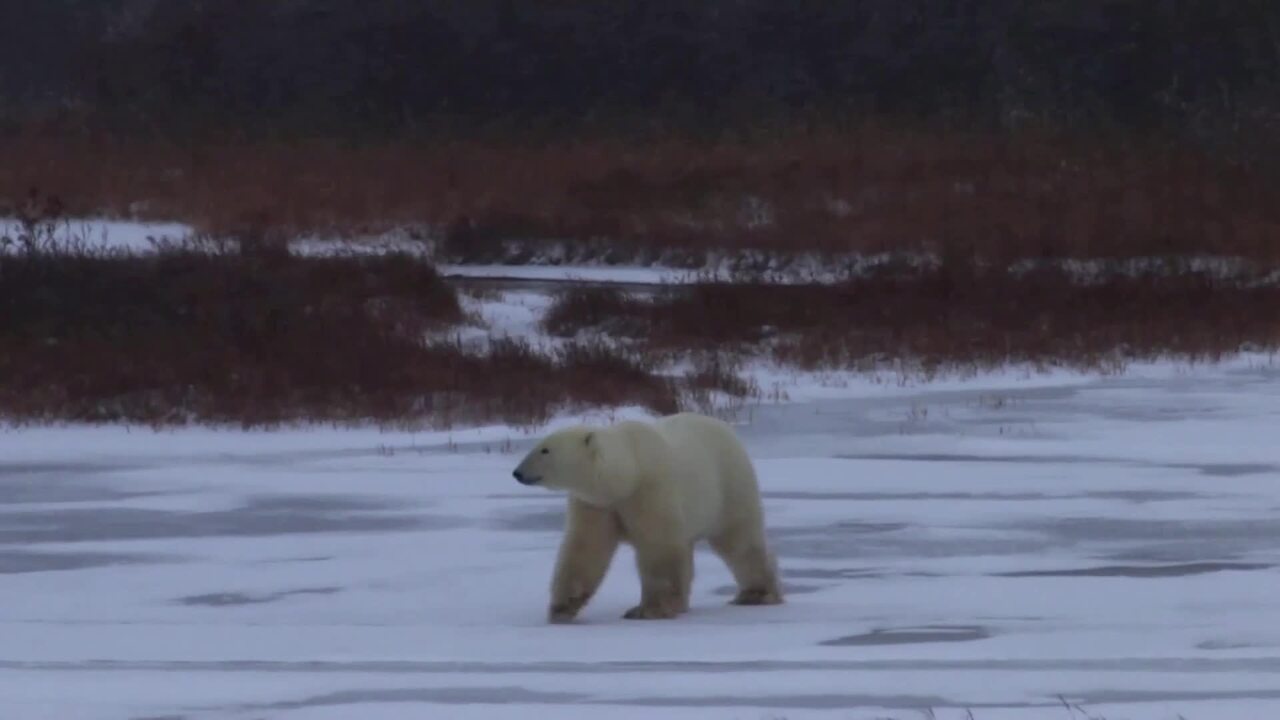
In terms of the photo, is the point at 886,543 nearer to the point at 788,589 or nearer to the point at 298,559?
the point at 788,589

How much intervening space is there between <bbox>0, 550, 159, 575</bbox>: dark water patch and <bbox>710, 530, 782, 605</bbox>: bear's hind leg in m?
2.25

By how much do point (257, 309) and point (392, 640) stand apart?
9.84 meters

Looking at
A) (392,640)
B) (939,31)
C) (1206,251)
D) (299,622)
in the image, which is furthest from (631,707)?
(939,31)

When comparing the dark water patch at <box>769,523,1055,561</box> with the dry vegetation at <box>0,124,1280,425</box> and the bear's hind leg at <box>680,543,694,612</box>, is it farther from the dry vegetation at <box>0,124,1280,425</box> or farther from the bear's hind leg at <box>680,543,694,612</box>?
the dry vegetation at <box>0,124,1280,425</box>

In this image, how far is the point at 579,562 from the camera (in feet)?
21.3

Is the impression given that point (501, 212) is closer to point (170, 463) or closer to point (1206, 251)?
point (1206, 251)

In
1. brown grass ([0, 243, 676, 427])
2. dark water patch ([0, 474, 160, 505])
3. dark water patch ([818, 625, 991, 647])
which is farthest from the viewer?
brown grass ([0, 243, 676, 427])

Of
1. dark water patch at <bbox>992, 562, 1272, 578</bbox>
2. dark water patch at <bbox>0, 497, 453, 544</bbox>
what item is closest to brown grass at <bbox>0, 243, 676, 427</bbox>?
dark water patch at <bbox>0, 497, 453, 544</bbox>

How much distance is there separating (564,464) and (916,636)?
3.67 feet

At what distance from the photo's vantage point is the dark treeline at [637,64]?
3459cm

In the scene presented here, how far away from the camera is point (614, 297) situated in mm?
18484

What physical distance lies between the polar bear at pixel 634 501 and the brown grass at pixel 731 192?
16.0 metres

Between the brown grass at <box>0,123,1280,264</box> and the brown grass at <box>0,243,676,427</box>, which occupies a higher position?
the brown grass at <box>0,123,1280,264</box>

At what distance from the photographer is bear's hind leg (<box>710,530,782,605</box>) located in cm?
682
